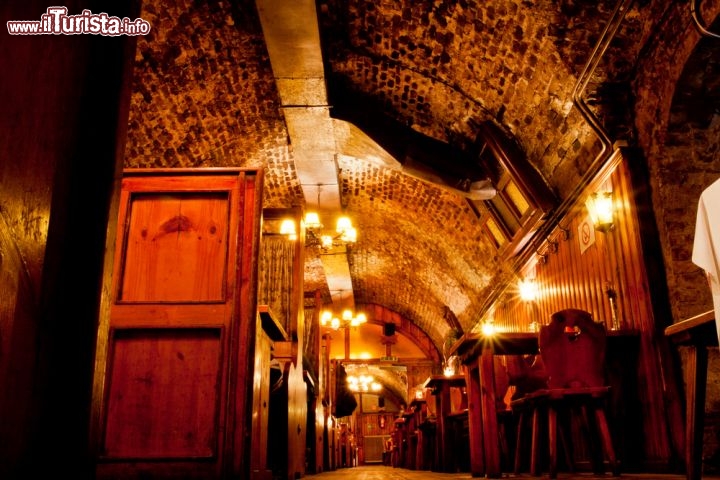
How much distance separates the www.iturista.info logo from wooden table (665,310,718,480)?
246cm

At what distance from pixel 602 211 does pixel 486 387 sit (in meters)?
2.26

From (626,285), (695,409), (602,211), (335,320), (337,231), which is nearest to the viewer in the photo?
(695,409)

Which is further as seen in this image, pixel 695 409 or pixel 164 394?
pixel 164 394

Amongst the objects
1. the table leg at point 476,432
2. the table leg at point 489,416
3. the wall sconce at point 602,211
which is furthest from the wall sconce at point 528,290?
the table leg at point 489,416

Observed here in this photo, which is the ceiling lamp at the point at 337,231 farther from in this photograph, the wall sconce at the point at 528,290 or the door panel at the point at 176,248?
the door panel at the point at 176,248

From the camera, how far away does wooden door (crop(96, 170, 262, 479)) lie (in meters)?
2.91

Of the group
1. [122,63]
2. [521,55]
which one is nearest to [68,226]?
[122,63]

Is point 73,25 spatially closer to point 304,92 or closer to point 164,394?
point 164,394

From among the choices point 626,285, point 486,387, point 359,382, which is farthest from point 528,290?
point 359,382

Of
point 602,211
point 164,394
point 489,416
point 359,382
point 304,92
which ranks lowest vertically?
point 489,416

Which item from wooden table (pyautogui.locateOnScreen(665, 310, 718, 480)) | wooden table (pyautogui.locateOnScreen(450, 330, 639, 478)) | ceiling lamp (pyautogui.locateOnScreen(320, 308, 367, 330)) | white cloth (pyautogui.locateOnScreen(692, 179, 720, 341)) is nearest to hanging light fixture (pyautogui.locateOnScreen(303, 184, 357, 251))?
ceiling lamp (pyautogui.locateOnScreen(320, 308, 367, 330))

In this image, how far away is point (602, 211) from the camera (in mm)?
5391

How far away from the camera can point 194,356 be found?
307 cm

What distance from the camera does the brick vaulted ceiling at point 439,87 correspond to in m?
4.86
